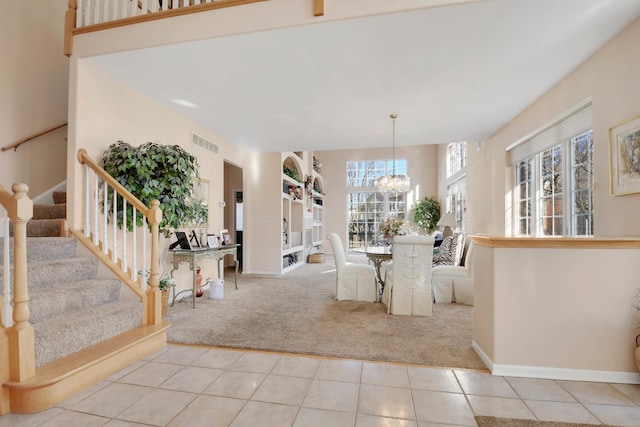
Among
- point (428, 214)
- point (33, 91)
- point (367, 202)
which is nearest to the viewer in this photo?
point (33, 91)

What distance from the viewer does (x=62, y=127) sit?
374 centimetres

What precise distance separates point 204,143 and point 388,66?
3.22 meters

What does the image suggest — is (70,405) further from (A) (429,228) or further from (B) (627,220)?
(A) (429,228)

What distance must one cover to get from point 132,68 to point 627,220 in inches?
183

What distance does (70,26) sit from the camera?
3.01 metres

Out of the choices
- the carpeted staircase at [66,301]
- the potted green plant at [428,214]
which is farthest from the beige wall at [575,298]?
the potted green plant at [428,214]

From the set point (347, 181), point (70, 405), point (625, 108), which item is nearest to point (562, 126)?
point (625, 108)

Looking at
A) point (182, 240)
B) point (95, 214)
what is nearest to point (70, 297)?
point (95, 214)

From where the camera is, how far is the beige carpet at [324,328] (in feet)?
8.45

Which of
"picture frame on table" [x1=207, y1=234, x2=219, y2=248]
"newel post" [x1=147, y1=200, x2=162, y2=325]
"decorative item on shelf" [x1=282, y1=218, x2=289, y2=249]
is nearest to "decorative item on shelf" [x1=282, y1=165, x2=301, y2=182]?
"decorative item on shelf" [x1=282, y1=218, x2=289, y2=249]

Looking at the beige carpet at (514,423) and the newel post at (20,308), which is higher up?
the newel post at (20,308)

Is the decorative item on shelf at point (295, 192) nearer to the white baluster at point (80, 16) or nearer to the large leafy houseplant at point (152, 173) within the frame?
the large leafy houseplant at point (152, 173)

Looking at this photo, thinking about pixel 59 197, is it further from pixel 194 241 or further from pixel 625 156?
pixel 625 156

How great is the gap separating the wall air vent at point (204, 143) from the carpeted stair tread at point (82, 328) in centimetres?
278
